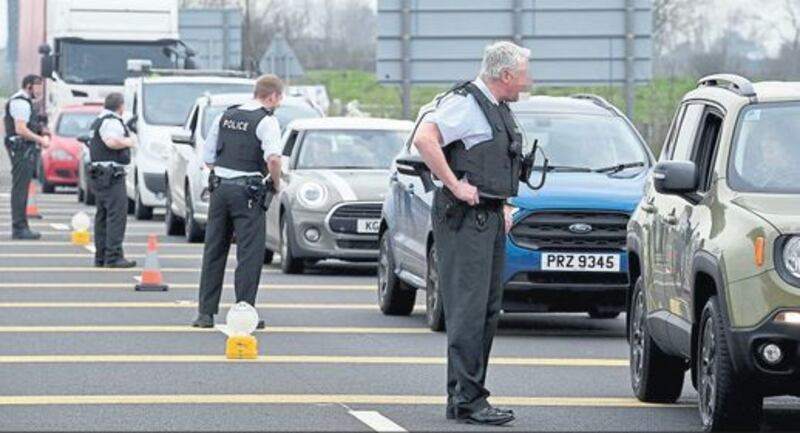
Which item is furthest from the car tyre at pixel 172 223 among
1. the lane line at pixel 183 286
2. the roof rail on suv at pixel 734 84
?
the roof rail on suv at pixel 734 84

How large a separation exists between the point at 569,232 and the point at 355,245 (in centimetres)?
621

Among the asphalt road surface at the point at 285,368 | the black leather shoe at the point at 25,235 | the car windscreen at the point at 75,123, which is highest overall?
the car windscreen at the point at 75,123

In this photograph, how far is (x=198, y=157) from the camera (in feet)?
88.5

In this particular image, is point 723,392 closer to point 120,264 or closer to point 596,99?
point 596,99

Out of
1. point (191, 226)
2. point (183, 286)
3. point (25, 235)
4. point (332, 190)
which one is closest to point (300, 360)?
point (183, 286)

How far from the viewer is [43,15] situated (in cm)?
4434

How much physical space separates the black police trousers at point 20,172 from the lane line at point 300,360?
12727mm

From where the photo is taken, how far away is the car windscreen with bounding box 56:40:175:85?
135 ft

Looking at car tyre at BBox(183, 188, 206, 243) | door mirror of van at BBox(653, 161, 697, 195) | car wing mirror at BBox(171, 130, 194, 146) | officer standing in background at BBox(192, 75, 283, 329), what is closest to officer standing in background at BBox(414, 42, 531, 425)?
door mirror of van at BBox(653, 161, 697, 195)

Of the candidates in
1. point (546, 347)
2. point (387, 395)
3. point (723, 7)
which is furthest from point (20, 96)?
point (723, 7)

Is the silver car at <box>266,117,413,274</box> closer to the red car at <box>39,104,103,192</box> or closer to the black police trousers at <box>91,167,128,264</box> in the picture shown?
the black police trousers at <box>91,167,128,264</box>

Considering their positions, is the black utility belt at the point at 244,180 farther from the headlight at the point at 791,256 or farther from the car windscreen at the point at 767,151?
the headlight at the point at 791,256

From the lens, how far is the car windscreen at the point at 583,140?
17.0 m

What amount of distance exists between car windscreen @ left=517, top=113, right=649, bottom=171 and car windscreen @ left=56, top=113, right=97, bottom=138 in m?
25.6
